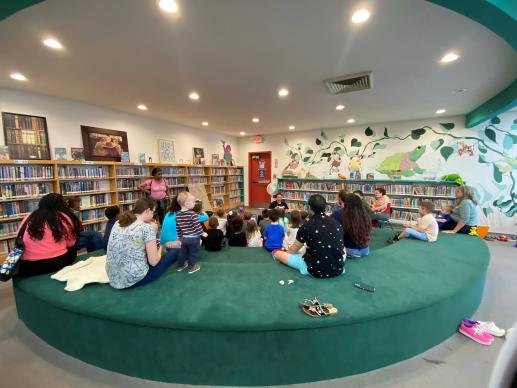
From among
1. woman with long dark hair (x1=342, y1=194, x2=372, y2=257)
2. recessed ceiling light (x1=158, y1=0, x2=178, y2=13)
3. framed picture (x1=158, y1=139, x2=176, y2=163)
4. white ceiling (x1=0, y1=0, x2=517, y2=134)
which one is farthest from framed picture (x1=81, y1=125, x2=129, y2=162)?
woman with long dark hair (x1=342, y1=194, x2=372, y2=257)

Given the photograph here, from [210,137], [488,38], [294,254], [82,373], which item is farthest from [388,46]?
[210,137]

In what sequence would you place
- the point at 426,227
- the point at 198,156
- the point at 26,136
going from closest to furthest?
1. the point at 426,227
2. the point at 26,136
3. the point at 198,156

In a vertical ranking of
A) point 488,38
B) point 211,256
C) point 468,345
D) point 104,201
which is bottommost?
point 468,345

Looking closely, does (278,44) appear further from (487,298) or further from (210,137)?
(210,137)

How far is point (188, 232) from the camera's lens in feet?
7.80

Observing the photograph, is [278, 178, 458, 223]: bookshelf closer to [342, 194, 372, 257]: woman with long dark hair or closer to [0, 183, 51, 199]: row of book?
[342, 194, 372, 257]: woman with long dark hair

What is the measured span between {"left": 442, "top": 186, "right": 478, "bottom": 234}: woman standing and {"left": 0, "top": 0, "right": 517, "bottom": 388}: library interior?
1.3 inches

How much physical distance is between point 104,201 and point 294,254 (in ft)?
14.9

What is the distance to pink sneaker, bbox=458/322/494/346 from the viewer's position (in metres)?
1.96

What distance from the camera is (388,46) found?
246 centimetres

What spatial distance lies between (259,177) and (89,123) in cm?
573

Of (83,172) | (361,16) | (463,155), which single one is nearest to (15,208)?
(83,172)

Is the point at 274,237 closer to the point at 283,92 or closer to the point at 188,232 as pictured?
the point at 188,232

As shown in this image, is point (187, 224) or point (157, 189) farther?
point (157, 189)
